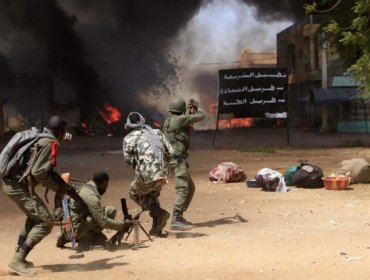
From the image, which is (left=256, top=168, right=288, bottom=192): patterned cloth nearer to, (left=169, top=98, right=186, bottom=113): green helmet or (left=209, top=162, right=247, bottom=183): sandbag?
(left=209, top=162, right=247, bottom=183): sandbag

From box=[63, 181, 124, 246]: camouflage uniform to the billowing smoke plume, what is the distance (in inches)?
1065

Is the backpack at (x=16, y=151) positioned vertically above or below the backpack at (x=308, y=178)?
above

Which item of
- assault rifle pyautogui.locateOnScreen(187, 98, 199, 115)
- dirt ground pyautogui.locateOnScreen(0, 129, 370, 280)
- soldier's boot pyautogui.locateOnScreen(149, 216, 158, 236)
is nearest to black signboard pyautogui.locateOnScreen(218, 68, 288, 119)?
dirt ground pyautogui.locateOnScreen(0, 129, 370, 280)

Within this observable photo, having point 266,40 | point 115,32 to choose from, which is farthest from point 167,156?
point 266,40

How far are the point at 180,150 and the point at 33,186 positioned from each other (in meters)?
2.14

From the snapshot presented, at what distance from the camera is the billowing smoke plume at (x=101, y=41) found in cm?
3278

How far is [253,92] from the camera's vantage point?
19.4 metres

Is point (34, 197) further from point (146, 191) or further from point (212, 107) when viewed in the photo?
point (212, 107)

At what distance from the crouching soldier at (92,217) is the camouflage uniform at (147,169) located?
32 cm

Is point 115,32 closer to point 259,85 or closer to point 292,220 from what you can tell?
point 259,85

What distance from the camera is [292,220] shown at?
6.76m

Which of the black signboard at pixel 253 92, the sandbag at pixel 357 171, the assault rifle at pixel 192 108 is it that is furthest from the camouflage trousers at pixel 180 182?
the black signboard at pixel 253 92

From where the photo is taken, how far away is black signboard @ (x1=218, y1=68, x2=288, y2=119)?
19.3 m

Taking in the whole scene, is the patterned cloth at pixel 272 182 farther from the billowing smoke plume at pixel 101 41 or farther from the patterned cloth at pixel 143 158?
the billowing smoke plume at pixel 101 41
